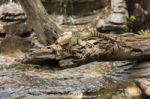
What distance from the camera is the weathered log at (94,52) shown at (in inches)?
204

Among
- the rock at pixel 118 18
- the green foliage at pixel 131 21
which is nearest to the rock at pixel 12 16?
the rock at pixel 118 18

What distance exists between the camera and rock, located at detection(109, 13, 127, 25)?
877 centimetres

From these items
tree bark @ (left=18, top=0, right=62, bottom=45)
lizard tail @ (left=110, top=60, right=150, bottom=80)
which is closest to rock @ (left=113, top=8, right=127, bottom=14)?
tree bark @ (left=18, top=0, right=62, bottom=45)

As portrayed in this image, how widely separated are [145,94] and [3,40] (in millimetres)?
4243

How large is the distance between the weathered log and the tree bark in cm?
131

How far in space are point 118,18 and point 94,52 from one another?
369 cm

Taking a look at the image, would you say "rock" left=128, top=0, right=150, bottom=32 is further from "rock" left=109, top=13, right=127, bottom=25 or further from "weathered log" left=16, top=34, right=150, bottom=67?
"weathered log" left=16, top=34, right=150, bottom=67

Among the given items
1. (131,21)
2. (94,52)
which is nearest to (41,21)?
(94,52)

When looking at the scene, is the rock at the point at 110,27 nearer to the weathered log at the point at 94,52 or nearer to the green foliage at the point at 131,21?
the green foliage at the point at 131,21

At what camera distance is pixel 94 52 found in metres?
5.30

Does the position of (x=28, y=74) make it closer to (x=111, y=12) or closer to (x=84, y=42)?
(x=84, y=42)

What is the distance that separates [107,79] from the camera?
589cm

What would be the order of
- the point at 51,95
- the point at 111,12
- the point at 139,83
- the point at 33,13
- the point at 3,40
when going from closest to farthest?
the point at 51,95 < the point at 139,83 < the point at 33,13 < the point at 3,40 < the point at 111,12

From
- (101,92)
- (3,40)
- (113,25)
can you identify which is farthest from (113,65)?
(3,40)
